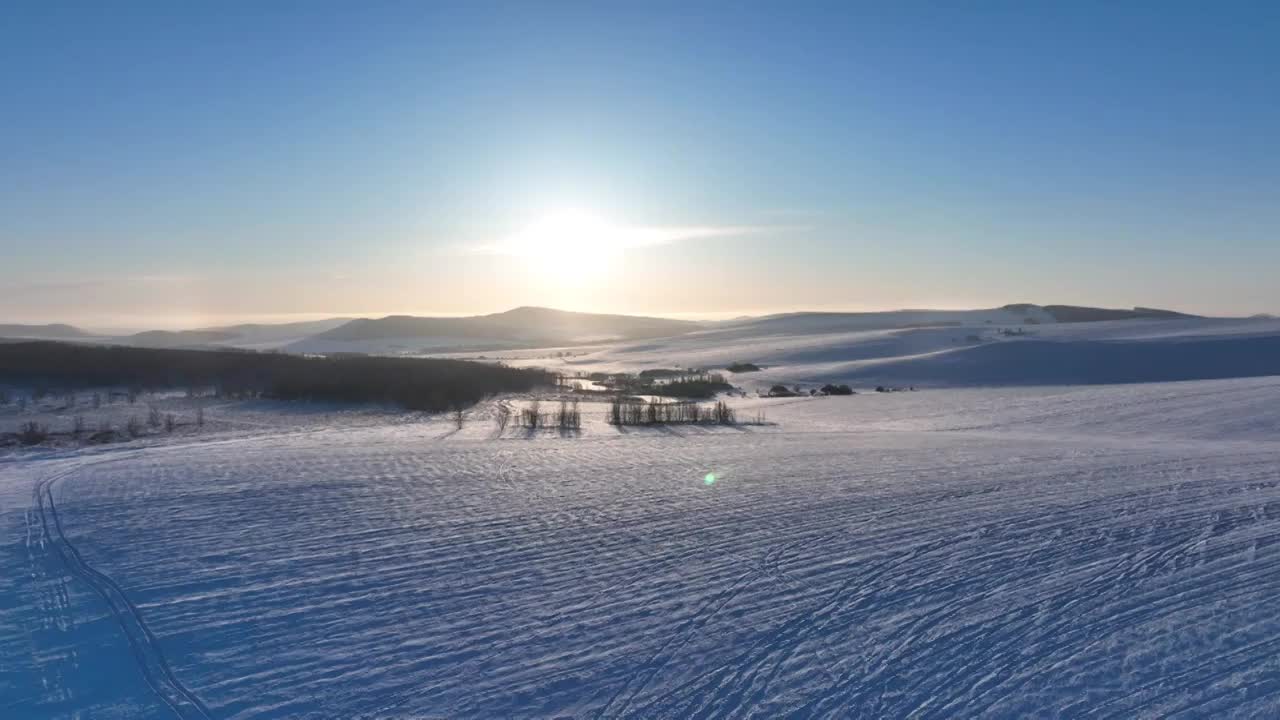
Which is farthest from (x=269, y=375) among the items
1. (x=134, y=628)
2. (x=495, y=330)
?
(x=495, y=330)

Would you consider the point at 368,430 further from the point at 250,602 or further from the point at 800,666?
the point at 800,666

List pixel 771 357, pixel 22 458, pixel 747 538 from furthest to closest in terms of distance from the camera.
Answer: pixel 771 357 → pixel 22 458 → pixel 747 538

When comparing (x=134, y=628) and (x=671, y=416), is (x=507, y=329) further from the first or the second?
(x=134, y=628)

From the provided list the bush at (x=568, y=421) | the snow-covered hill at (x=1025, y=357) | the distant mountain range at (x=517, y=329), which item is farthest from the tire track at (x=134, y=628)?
the distant mountain range at (x=517, y=329)

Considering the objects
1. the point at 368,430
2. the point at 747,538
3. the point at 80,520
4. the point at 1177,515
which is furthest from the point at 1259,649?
the point at 368,430

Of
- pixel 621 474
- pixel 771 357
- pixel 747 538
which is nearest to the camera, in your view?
pixel 747 538

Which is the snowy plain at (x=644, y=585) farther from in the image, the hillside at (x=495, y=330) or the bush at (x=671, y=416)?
the hillside at (x=495, y=330)

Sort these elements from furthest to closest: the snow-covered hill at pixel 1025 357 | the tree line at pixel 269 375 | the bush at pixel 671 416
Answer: the snow-covered hill at pixel 1025 357 → the tree line at pixel 269 375 → the bush at pixel 671 416

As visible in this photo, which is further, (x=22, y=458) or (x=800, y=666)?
(x=22, y=458)
